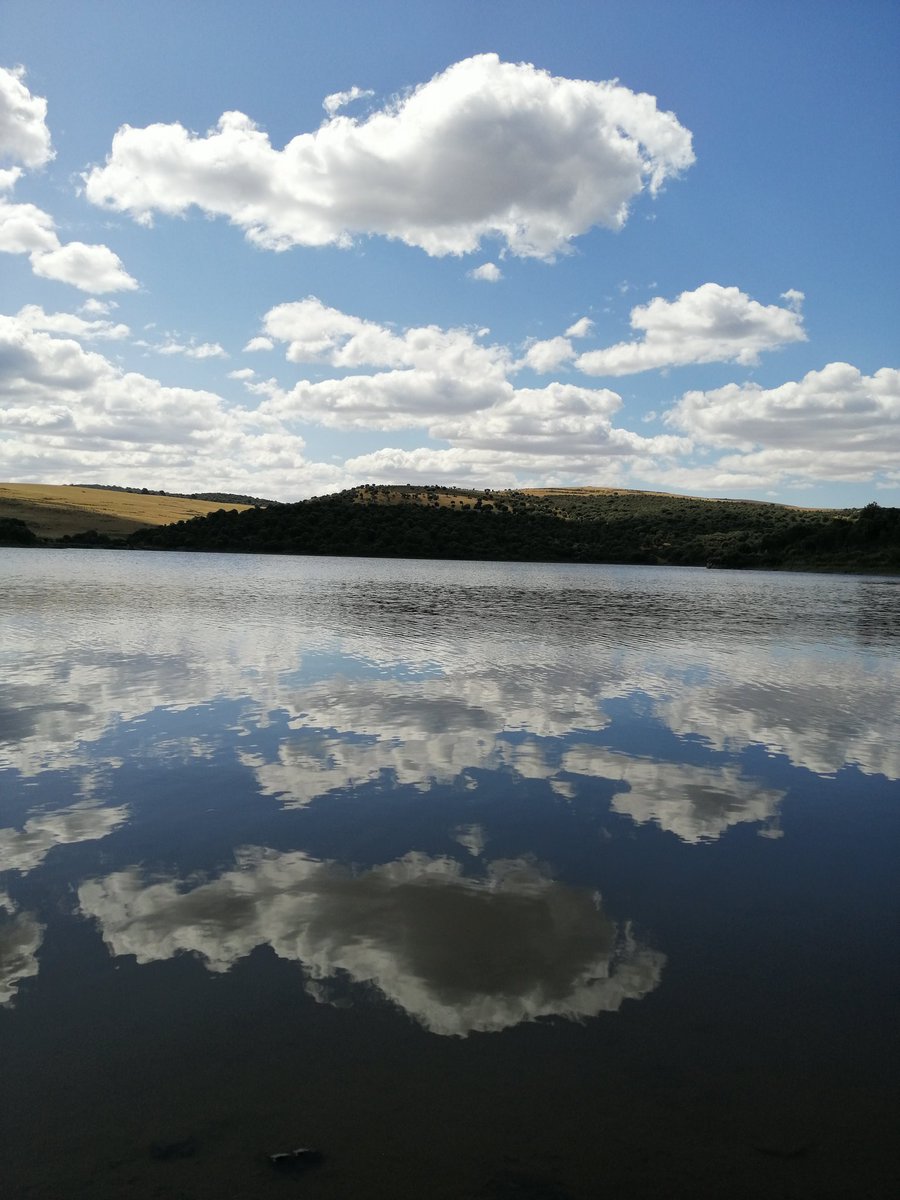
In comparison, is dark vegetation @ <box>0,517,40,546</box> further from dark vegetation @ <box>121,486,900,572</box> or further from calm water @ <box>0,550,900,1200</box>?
calm water @ <box>0,550,900,1200</box>

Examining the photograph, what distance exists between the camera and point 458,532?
178 m

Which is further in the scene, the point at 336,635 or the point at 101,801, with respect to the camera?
the point at 336,635

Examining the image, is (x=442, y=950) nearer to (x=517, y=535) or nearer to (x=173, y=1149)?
(x=173, y=1149)

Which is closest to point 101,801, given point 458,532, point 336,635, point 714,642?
point 336,635

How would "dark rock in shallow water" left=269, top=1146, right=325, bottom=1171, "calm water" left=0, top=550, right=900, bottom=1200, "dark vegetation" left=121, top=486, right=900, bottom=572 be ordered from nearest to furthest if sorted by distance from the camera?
1. "dark rock in shallow water" left=269, top=1146, right=325, bottom=1171
2. "calm water" left=0, top=550, right=900, bottom=1200
3. "dark vegetation" left=121, top=486, right=900, bottom=572

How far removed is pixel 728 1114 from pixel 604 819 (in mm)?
6130

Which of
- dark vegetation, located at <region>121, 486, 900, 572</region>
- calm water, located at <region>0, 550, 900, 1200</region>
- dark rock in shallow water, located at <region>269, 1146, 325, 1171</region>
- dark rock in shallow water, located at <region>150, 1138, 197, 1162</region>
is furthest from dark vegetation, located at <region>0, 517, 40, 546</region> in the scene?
dark rock in shallow water, located at <region>269, 1146, 325, 1171</region>

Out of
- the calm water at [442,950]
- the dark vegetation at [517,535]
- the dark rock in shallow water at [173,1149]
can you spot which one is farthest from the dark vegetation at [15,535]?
the dark rock in shallow water at [173,1149]

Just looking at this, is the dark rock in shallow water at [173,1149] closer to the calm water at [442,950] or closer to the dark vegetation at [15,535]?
the calm water at [442,950]

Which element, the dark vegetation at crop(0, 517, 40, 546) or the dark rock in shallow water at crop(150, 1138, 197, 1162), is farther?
the dark vegetation at crop(0, 517, 40, 546)

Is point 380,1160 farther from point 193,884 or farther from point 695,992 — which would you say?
point 193,884

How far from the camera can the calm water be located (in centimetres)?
499

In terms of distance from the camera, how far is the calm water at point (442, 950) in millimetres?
4992

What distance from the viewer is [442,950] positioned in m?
7.45
